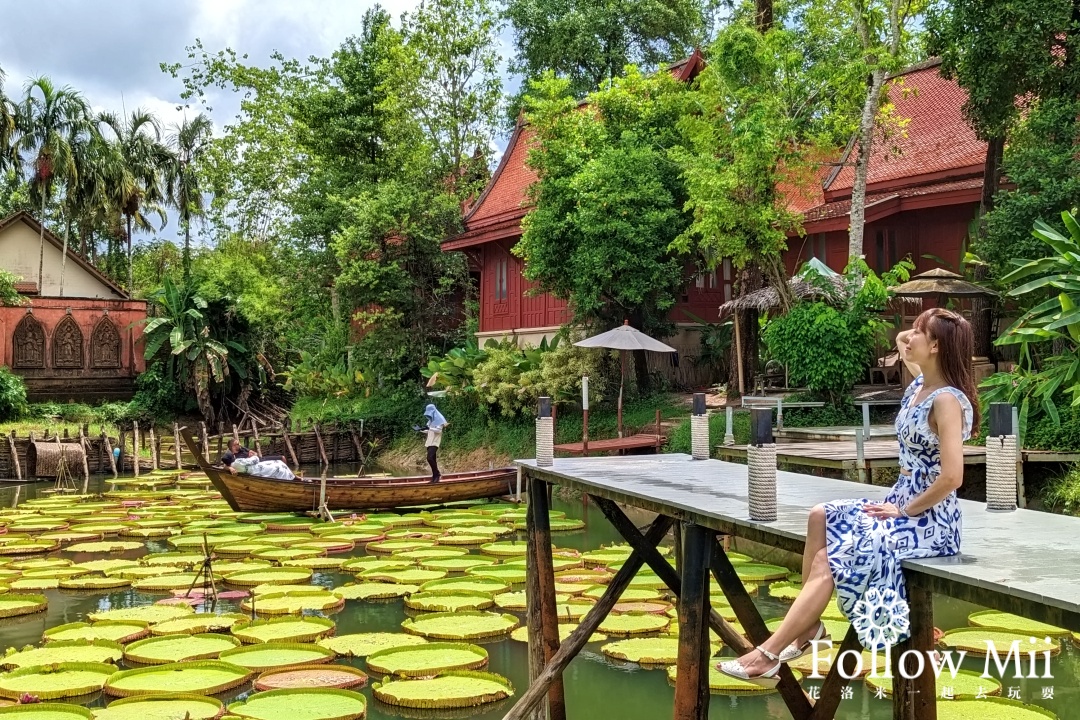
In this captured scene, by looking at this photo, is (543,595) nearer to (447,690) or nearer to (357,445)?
(447,690)

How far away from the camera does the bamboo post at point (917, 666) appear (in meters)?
4.02

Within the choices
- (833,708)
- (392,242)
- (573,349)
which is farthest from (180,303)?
(833,708)

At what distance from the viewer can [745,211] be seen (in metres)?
17.4

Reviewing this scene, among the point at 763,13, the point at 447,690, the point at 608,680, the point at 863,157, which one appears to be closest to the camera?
the point at 447,690

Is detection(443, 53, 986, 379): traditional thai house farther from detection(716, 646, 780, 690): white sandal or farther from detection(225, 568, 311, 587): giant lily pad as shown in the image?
detection(716, 646, 780, 690): white sandal

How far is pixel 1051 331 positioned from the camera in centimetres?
1143

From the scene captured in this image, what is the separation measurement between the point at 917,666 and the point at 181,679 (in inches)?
212

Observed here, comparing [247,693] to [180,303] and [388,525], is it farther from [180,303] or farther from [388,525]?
[180,303]

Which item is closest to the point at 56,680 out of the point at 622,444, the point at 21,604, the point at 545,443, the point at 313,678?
the point at 313,678

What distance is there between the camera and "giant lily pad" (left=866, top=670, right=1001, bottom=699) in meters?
6.90

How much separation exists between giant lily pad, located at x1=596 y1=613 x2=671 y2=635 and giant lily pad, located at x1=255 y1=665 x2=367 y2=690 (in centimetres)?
213

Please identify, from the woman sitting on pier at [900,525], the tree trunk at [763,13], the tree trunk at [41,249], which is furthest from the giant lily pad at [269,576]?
the tree trunk at [41,249]

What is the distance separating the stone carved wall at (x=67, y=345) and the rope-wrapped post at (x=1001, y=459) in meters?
31.5

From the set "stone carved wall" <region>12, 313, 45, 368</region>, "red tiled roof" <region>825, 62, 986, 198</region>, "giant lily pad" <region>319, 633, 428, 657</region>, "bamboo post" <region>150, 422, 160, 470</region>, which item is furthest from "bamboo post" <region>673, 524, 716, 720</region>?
"stone carved wall" <region>12, 313, 45, 368</region>
